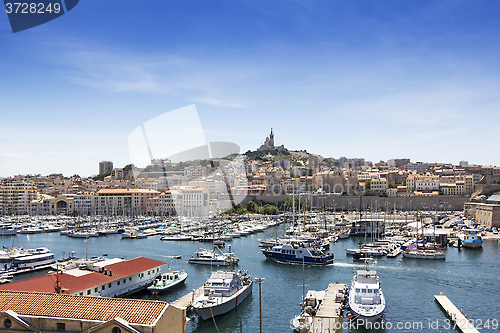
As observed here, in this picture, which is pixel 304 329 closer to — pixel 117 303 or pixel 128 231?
pixel 117 303

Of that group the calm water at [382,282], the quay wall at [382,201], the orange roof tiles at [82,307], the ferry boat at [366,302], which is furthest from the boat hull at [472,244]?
the orange roof tiles at [82,307]

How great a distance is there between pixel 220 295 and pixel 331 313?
207 centimetres

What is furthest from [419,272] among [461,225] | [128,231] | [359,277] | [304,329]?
[128,231]

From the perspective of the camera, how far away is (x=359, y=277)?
8.12 metres

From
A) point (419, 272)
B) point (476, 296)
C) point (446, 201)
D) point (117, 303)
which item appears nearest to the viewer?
point (117, 303)

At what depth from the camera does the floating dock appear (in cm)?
645

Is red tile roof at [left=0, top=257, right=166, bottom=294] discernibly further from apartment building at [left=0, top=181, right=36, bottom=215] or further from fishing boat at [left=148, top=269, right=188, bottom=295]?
apartment building at [left=0, top=181, right=36, bottom=215]

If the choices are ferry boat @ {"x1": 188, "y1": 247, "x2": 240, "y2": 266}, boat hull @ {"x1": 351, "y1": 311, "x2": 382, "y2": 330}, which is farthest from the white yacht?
boat hull @ {"x1": 351, "y1": 311, "x2": 382, "y2": 330}

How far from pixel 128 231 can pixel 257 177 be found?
65.5ft

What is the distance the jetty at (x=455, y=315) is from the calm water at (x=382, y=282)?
138 mm

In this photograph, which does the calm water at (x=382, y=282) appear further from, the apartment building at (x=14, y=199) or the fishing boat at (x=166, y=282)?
the apartment building at (x=14, y=199)

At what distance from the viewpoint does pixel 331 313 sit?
7102 millimetres

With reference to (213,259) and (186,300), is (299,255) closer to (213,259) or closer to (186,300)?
(213,259)

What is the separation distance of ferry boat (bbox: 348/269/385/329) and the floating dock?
26 cm
